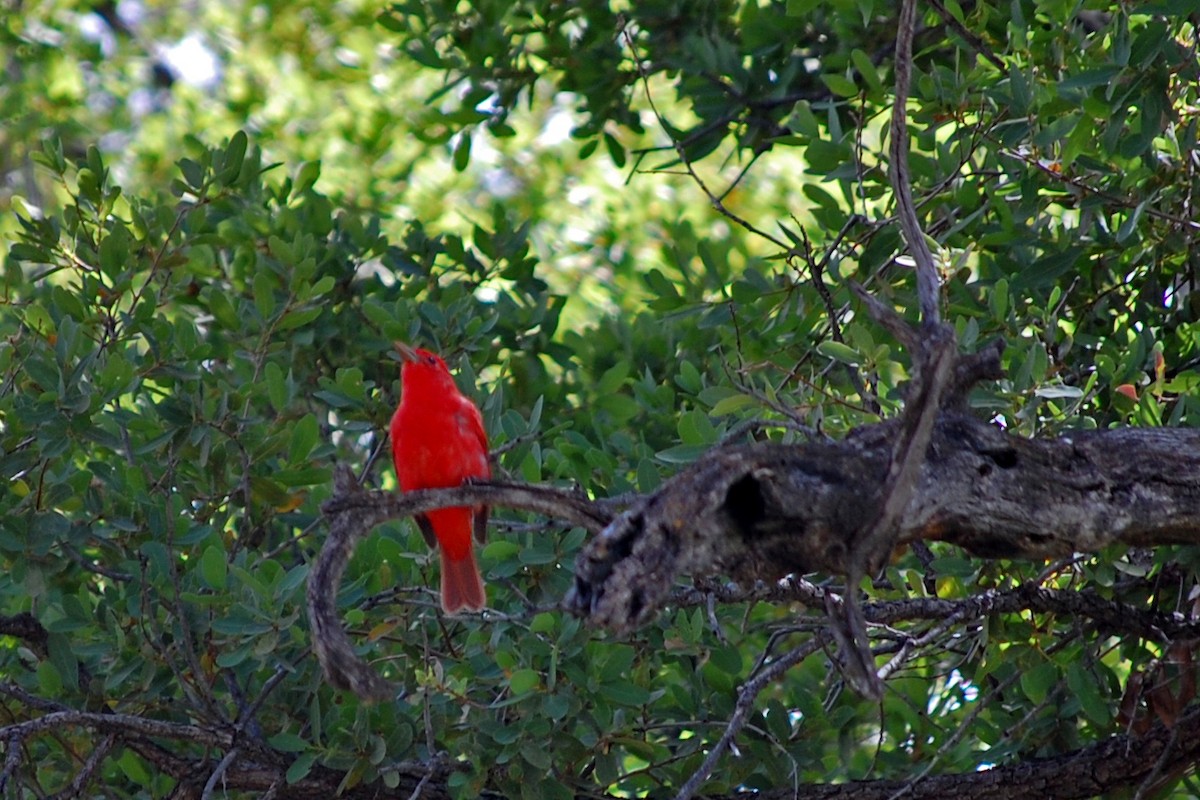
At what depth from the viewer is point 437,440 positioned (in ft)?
17.1

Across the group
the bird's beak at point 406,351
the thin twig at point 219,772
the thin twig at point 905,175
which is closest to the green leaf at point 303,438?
the bird's beak at point 406,351

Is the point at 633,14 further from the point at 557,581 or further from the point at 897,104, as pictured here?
the point at 897,104

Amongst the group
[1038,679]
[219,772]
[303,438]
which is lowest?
[219,772]

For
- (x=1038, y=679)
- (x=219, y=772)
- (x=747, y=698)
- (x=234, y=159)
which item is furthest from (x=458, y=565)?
(x=1038, y=679)

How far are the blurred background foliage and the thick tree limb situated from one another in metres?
0.61

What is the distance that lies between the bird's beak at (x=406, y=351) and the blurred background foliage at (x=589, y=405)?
12cm

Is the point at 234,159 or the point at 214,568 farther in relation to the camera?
the point at 234,159

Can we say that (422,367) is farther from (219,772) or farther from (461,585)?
(219,772)

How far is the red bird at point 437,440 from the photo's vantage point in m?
5.15

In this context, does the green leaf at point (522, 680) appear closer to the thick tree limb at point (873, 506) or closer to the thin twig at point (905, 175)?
the thick tree limb at point (873, 506)

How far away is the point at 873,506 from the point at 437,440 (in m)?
2.73

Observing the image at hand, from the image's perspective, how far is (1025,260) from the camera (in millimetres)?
4699

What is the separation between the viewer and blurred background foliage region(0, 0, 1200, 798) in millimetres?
4074

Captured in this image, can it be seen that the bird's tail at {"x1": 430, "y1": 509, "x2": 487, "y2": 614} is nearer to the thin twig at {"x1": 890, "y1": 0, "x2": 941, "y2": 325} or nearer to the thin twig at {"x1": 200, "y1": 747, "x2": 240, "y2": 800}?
the thin twig at {"x1": 200, "y1": 747, "x2": 240, "y2": 800}
